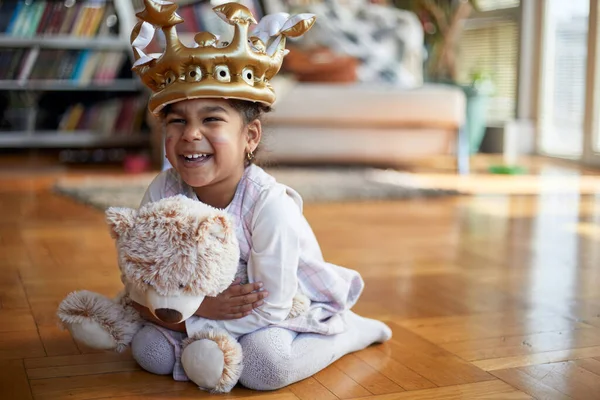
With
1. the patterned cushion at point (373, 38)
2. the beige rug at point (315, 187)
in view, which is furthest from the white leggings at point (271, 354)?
the patterned cushion at point (373, 38)

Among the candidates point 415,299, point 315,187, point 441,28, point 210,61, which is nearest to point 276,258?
point 210,61

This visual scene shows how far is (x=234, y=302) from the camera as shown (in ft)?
3.77

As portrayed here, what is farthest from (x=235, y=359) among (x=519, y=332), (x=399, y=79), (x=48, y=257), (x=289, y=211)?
(x=399, y=79)

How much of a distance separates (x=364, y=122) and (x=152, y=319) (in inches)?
107

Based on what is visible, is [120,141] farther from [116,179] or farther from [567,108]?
[567,108]

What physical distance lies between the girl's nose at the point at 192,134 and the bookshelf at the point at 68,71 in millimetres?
3213

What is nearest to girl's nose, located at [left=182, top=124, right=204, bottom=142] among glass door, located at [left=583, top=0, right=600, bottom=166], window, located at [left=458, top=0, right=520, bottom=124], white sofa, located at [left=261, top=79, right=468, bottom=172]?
white sofa, located at [left=261, top=79, right=468, bottom=172]

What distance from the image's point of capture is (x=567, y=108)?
4664mm

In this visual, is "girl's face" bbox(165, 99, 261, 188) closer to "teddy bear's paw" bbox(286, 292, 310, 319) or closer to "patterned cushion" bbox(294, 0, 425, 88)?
"teddy bear's paw" bbox(286, 292, 310, 319)

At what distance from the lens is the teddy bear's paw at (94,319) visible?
1.21 metres

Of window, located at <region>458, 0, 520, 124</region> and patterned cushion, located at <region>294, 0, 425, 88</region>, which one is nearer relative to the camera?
patterned cushion, located at <region>294, 0, 425, 88</region>

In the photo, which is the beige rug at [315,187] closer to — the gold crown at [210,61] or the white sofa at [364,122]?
the white sofa at [364,122]

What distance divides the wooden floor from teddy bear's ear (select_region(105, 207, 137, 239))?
8.1 inches

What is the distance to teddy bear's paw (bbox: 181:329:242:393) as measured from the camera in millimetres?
1116
